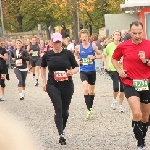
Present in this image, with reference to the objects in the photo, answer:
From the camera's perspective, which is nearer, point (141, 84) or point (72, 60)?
point (141, 84)

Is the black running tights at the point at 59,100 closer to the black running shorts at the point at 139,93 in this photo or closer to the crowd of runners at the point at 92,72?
the crowd of runners at the point at 92,72

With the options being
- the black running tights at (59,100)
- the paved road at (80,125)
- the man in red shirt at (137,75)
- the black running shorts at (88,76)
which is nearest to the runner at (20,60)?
the paved road at (80,125)

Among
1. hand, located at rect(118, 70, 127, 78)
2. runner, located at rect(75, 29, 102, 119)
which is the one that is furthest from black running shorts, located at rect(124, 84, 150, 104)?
runner, located at rect(75, 29, 102, 119)

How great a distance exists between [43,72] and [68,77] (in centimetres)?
47

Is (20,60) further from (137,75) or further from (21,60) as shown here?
(137,75)

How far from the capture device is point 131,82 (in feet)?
21.7

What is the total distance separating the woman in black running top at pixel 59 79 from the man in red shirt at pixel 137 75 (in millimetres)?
1218

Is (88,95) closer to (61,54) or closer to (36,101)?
(61,54)

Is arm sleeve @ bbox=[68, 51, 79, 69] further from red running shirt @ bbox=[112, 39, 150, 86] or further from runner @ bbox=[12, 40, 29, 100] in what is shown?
runner @ bbox=[12, 40, 29, 100]

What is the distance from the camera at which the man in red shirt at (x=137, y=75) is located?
6.49 meters

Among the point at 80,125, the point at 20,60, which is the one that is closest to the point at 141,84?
the point at 80,125

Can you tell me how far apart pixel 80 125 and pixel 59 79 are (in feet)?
6.56

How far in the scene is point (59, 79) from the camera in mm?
7637

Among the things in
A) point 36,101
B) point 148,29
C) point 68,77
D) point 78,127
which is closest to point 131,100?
point 68,77
